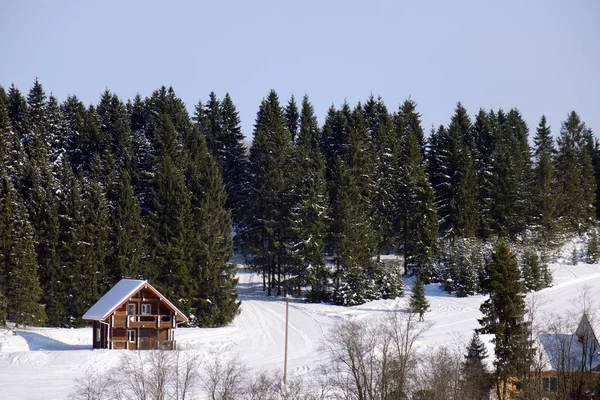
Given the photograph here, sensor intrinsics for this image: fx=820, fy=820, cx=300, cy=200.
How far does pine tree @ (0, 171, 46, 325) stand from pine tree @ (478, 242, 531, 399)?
35.2 m

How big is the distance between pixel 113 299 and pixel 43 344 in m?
5.80

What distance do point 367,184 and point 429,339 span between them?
99.1 ft

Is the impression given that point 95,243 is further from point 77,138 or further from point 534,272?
point 534,272

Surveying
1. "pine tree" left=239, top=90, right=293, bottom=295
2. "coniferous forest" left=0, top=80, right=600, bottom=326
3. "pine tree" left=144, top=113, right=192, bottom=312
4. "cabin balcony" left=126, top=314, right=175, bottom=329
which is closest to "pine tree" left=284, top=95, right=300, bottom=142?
"coniferous forest" left=0, top=80, right=600, bottom=326

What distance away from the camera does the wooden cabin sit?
A: 59.4 m

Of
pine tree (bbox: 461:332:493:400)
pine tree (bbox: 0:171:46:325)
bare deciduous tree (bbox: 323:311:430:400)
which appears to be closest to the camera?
bare deciduous tree (bbox: 323:311:430:400)

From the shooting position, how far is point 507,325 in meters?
46.9

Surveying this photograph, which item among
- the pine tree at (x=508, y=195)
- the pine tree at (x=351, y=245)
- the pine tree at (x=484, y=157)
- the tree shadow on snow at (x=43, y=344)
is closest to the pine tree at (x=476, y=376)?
the pine tree at (x=351, y=245)

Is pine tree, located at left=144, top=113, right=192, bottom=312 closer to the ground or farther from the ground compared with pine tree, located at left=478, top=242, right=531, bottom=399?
farther from the ground

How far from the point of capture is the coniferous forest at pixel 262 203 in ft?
226

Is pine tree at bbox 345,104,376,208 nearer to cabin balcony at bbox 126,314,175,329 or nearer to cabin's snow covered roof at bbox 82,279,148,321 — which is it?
cabin balcony at bbox 126,314,175,329

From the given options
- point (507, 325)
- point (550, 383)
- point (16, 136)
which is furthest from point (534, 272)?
point (16, 136)

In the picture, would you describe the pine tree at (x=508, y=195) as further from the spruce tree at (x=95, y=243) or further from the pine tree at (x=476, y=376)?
the spruce tree at (x=95, y=243)

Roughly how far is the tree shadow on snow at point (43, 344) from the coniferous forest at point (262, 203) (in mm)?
3841
